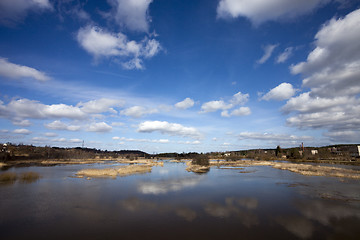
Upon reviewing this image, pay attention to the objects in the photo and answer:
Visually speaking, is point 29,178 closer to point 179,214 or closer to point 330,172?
point 179,214

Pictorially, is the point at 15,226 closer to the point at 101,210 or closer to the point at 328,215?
the point at 101,210

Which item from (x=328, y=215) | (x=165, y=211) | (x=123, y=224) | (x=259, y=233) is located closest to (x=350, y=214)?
(x=328, y=215)

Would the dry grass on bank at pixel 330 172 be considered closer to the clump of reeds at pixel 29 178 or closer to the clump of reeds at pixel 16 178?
the clump of reeds at pixel 29 178

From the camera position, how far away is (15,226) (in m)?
13.8

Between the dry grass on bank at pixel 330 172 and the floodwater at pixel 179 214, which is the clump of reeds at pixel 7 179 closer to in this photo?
the floodwater at pixel 179 214

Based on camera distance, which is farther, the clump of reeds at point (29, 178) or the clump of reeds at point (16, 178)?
the clump of reeds at point (29, 178)

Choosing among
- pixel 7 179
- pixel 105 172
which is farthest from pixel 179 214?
pixel 7 179

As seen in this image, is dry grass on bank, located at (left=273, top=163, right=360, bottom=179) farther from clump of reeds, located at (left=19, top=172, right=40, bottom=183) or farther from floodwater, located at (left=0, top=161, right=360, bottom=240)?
clump of reeds, located at (left=19, top=172, right=40, bottom=183)

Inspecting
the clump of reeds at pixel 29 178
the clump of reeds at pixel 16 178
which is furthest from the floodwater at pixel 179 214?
the clump of reeds at pixel 29 178

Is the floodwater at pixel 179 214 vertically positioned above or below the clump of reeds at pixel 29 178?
below

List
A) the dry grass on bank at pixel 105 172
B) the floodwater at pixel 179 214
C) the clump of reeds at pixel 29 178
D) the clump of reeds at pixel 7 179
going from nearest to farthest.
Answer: the floodwater at pixel 179 214 < the clump of reeds at pixel 7 179 < the clump of reeds at pixel 29 178 < the dry grass on bank at pixel 105 172

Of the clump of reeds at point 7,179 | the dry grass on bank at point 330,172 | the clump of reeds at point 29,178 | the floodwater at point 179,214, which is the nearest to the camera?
the floodwater at point 179,214

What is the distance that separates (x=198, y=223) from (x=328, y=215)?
11.0 metres

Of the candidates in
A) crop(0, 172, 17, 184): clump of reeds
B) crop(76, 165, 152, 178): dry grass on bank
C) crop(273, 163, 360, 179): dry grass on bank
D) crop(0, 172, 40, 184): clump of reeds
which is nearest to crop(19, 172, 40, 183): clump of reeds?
crop(0, 172, 40, 184): clump of reeds
